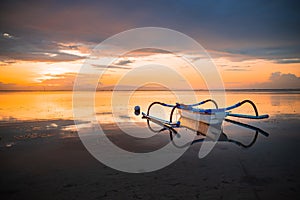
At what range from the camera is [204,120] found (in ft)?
55.1

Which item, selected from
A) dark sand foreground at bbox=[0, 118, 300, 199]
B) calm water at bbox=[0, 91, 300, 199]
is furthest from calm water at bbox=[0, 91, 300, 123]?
dark sand foreground at bbox=[0, 118, 300, 199]

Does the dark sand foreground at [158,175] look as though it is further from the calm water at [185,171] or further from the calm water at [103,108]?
the calm water at [103,108]

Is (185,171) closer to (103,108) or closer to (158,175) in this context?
(158,175)

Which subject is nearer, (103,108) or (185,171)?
(185,171)

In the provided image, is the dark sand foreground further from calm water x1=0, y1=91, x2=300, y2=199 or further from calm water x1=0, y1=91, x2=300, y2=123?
calm water x1=0, y1=91, x2=300, y2=123

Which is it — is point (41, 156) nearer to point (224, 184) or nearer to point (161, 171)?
point (161, 171)

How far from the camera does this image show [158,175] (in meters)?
6.82

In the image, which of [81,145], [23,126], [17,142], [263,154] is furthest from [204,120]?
[23,126]

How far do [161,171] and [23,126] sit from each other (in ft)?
42.5

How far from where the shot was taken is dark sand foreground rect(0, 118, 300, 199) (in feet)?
18.5

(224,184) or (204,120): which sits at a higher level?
(204,120)

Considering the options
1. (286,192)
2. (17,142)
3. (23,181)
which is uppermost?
(17,142)

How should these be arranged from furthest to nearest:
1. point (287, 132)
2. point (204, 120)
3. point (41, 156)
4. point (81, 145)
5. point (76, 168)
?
point (204, 120) < point (287, 132) < point (81, 145) < point (41, 156) < point (76, 168)

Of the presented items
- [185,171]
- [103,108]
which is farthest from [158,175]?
[103,108]
